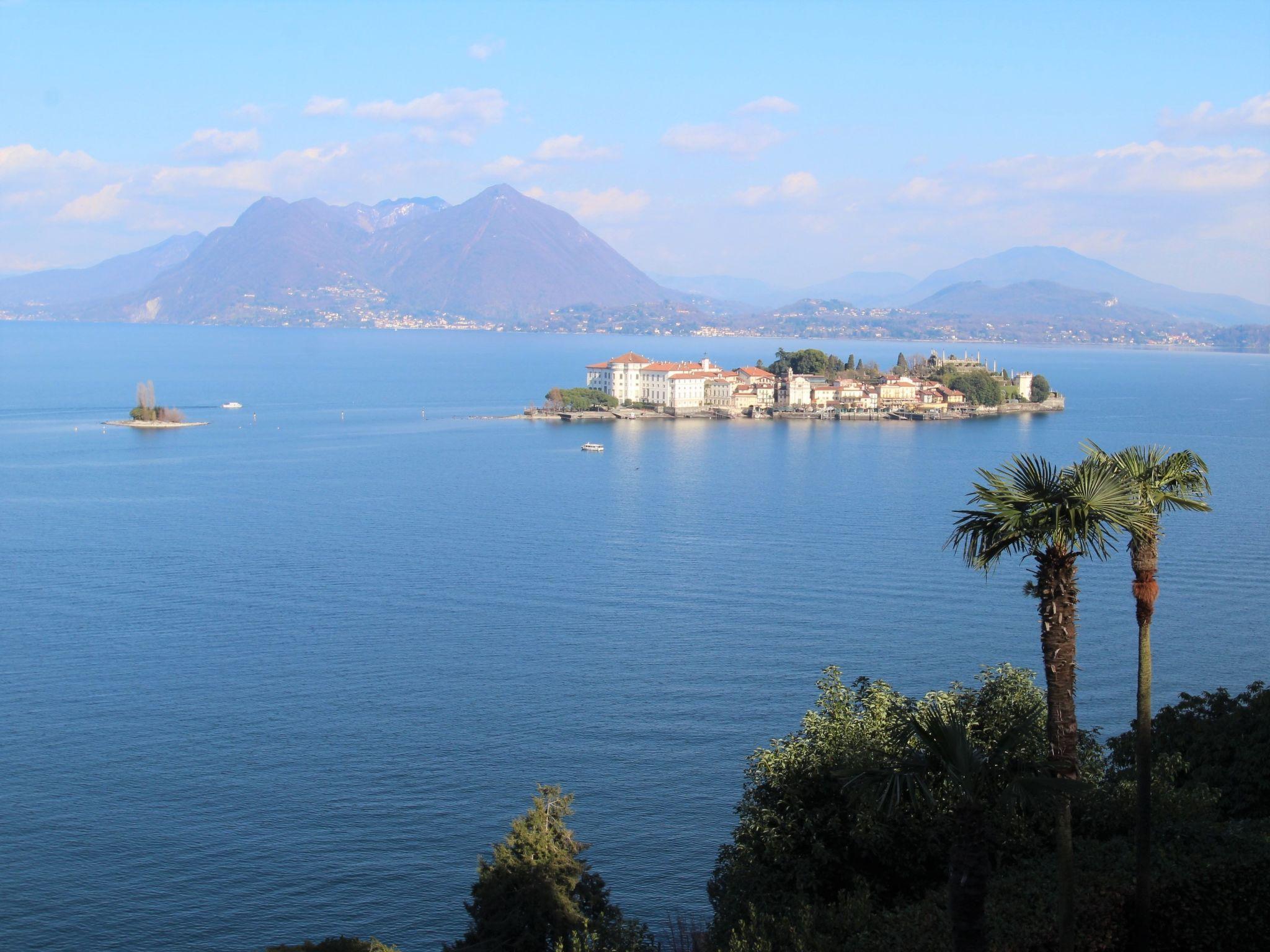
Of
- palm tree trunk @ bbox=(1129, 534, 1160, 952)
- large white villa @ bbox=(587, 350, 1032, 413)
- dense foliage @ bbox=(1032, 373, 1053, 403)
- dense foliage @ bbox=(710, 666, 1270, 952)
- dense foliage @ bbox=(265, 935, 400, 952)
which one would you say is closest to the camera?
palm tree trunk @ bbox=(1129, 534, 1160, 952)

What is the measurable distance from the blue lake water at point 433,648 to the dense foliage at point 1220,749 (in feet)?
11.8

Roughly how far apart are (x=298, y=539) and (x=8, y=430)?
26.8 meters

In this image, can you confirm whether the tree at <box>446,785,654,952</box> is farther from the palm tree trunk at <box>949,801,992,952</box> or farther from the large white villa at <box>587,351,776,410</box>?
the large white villa at <box>587,351,776,410</box>

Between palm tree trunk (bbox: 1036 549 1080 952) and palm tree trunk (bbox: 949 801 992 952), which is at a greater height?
palm tree trunk (bbox: 1036 549 1080 952)

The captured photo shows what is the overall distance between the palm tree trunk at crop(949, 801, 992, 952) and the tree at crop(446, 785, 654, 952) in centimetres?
383

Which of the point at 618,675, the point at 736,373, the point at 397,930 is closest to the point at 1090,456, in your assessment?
the point at 397,930

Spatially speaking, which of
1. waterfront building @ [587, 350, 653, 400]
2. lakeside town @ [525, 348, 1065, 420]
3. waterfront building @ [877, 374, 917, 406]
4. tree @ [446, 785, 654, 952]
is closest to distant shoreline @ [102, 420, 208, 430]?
lakeside town @ [525, 348, 1065, 420]

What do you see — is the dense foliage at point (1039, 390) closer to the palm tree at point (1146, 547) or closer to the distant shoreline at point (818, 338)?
the palm tree at point (1146, 547)

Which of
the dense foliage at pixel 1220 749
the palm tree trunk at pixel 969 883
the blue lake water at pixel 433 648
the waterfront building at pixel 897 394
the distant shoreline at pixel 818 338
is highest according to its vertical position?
the distant shoreline at pixel 818 338

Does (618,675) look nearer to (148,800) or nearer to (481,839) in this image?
(481,839)

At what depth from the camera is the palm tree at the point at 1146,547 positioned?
5094mm

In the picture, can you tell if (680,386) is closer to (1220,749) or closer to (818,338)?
(1220,749)

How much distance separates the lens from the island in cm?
4800

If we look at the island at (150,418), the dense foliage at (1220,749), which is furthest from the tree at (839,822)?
the island at (150,418)
